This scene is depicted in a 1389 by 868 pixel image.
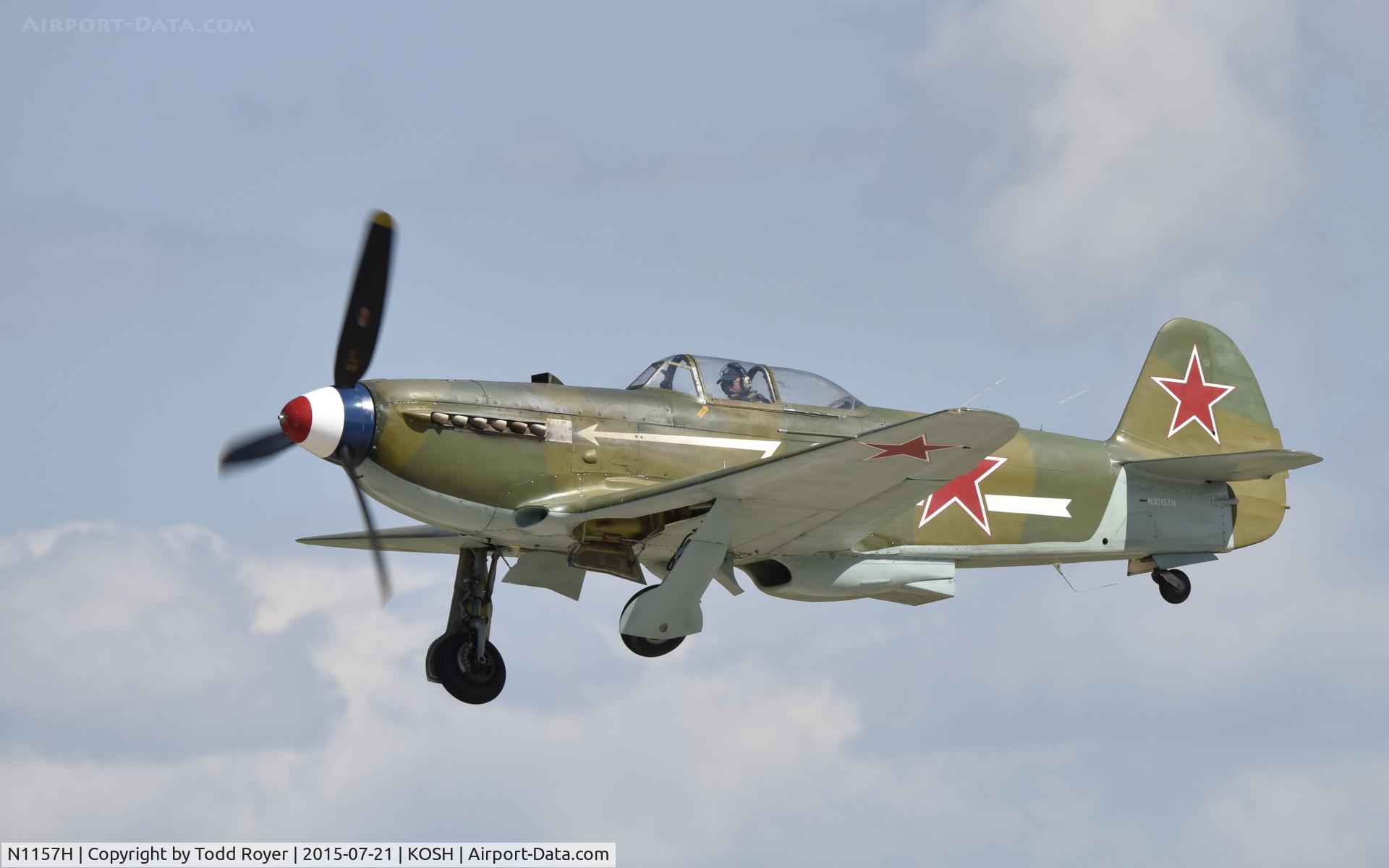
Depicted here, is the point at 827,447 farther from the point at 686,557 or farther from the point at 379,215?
the point at 379,215

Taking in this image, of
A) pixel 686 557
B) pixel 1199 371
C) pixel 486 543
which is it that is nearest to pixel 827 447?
pixel 686 557

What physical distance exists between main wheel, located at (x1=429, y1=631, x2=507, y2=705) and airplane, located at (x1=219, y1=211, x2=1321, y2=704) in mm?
14

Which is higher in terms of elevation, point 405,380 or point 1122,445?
point 1122,445

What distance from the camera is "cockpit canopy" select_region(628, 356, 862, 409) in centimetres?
1333

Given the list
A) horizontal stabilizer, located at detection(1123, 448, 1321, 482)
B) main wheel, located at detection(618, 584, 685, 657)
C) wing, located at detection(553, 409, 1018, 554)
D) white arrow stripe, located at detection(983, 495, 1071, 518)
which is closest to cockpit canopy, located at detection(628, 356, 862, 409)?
wing, located at detection(553, 409, 1018, 554)

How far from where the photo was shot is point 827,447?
1167 cm

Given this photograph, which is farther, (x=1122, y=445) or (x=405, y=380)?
(x=1122, y=445)

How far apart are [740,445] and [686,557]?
1.17 metres

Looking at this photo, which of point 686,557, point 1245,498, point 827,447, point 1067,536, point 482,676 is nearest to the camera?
point 827,447

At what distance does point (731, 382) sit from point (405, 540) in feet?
10.9

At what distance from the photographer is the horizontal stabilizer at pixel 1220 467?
14672 mm

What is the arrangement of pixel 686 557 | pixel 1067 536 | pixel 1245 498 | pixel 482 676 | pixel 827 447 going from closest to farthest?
pixel 827 447, pixel 686 557, pixel 482 676, pixel 1067 536, pixel 1245 498

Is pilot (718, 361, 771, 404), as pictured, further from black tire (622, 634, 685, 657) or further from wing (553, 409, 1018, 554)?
black tire (622, 634, 685, 657)

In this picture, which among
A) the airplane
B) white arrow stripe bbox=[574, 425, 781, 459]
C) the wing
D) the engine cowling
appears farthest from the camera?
the engine cowling
